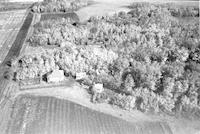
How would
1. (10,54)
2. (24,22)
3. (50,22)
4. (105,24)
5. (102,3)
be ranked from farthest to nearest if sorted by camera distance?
(102,3), (24,22), (50,22), (105,24), (10,54)

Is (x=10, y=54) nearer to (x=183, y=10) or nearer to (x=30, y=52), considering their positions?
(x=30, y=52)

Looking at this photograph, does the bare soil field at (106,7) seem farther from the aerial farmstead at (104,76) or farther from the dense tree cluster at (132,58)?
the dense tree cluster at (132,58)

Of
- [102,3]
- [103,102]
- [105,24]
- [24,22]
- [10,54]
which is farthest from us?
[102,3]

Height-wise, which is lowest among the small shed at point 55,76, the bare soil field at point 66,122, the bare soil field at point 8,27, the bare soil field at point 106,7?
the bare soil field at point 66,122

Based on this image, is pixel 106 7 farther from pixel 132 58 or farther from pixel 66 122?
pixel 66 122

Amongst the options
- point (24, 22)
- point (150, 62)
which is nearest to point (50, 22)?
point (24, 22)

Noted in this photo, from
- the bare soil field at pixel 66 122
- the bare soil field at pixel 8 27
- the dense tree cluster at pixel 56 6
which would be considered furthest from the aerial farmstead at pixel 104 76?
the dense tree cluster at pixel 56 6

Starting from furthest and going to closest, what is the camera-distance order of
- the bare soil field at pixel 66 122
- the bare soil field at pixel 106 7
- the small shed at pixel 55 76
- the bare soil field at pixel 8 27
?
the bare soil field at pixel 106 7, the bare soil field at pixel 8 27, the small shed at pixel 55 76, the bare soil field at pixel 66 122
